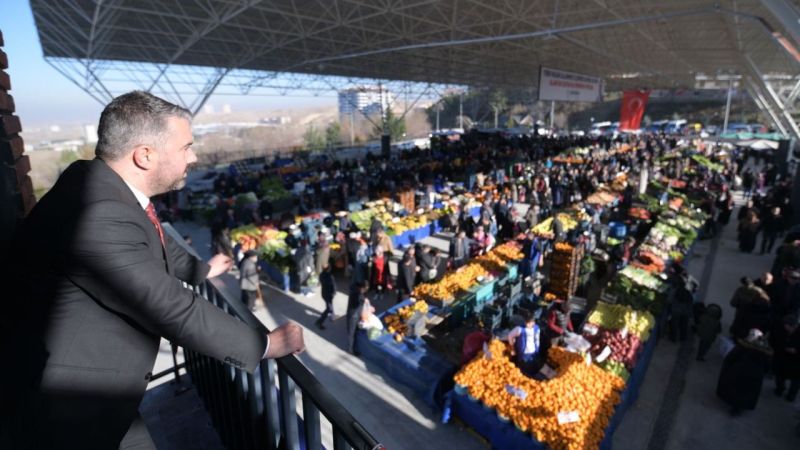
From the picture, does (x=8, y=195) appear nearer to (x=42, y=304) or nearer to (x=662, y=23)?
(x=42, y=304)

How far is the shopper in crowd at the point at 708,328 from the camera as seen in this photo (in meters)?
7.07

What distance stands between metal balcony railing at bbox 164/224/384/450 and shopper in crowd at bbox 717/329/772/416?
6669mm

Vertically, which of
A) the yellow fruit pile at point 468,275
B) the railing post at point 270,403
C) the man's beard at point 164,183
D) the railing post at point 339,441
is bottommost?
the yellow fruit pile at point 468,275

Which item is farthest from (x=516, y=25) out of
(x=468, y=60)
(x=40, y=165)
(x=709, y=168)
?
(x=40, y=165)

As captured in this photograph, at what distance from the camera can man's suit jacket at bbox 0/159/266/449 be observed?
41.1 inches

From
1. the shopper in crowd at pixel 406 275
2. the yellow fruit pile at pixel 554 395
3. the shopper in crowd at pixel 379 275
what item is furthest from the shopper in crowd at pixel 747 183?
the yellow fruit pile at pixel 554 395

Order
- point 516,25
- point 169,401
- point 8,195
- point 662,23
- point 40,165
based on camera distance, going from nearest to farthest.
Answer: point 8,195
point 169,401
point 662,23
point 516,25
point 40,165

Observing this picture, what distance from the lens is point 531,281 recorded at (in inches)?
375

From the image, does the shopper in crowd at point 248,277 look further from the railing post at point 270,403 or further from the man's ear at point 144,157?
the man's ear at point 144,157

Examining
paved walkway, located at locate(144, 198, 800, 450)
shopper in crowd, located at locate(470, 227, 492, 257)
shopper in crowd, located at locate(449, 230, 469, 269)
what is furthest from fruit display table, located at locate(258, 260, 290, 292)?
shopper in crowd, located at locate(470, 227, 492, 257)

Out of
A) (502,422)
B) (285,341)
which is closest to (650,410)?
(502,422)

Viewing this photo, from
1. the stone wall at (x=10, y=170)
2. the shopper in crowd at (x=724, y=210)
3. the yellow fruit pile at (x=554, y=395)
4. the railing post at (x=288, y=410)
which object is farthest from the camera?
the shopper in crowd at (x=724, y=210)

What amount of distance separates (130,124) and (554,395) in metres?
5.62

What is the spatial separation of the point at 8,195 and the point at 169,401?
158 cm
